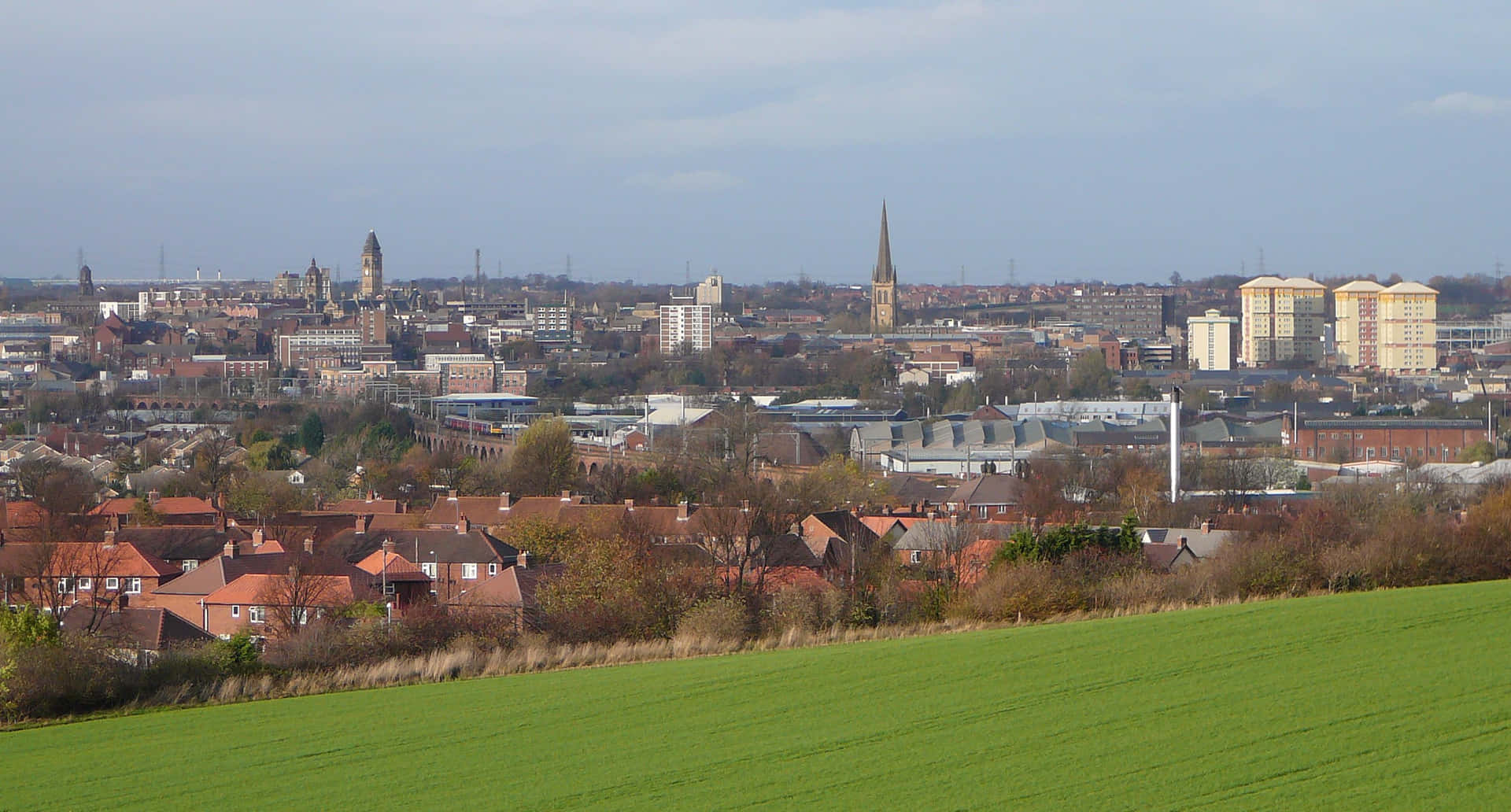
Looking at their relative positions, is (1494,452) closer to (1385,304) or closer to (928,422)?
(928,422)

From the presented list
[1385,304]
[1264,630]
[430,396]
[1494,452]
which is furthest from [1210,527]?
[1385,304]

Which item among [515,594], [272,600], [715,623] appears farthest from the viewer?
[272,600]

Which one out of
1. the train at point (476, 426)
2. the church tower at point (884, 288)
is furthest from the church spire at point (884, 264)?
the train at point (476, 426)

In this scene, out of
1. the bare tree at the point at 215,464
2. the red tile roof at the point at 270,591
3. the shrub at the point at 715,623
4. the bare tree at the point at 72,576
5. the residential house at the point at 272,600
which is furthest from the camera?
the bare tree at the point at 215,464

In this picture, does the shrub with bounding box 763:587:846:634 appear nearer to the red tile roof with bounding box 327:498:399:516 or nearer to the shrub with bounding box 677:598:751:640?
the shrub with bounding box 677:598:751:640

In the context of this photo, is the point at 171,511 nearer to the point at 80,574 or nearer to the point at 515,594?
the point at 80,574

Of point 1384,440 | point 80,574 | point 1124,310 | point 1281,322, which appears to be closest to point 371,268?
point 1124,310

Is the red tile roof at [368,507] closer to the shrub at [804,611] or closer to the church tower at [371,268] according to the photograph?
the shrub at [804,611]
